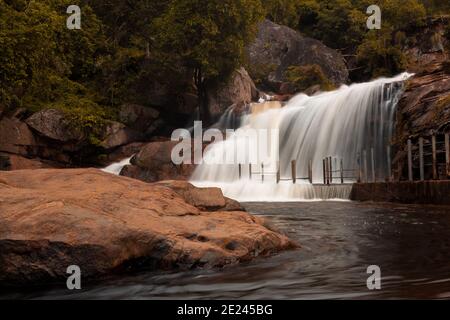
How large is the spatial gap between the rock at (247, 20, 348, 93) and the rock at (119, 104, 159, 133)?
12075 mm

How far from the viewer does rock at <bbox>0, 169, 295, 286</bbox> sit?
5.19 m

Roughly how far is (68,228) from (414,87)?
17.3 meters

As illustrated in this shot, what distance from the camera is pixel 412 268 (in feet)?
17.8

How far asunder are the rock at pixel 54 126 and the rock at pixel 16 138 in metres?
0.60

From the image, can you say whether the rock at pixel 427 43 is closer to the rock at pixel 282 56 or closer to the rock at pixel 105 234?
the rock at pixel 282 56

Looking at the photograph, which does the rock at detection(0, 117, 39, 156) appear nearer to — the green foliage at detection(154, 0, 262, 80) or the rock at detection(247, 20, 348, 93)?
the green foliage at detection(154, 0, 262, 80)

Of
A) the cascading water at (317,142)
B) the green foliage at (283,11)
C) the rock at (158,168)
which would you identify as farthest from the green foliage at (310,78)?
the green foliage at (283,11)

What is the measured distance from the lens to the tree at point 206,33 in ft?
105

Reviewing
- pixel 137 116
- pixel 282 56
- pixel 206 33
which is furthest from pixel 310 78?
pixel 137 116

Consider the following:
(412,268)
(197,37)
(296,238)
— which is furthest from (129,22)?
(412,268)

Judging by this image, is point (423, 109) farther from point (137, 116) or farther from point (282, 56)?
point (282, 56)

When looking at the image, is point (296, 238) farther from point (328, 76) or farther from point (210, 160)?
point (328, 76)
